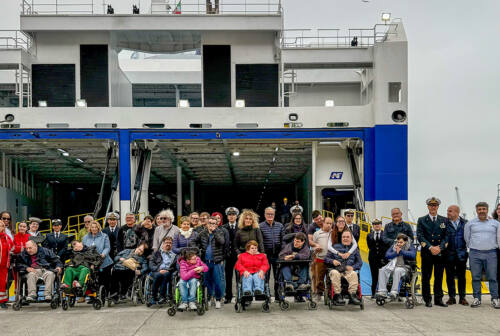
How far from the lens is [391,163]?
726 inches

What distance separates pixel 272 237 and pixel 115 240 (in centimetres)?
275

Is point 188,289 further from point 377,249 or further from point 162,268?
point 377,249

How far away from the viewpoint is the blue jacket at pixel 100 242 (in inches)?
376

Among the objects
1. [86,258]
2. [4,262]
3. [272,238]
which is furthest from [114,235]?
[272,238]

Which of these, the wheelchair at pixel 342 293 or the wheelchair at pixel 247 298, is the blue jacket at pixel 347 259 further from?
the wheelchair at pixel 247 298

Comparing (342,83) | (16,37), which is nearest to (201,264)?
(16,37)

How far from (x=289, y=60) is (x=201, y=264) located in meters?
11.9

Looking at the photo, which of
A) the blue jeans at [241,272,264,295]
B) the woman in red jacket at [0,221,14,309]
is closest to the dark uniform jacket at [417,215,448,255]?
the blue jeans at [241,272,264,295]

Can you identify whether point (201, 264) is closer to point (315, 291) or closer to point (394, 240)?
point (315, 291)

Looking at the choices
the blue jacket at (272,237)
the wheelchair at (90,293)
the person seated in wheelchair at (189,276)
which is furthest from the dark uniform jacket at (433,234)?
the wheelchair at (90,293)

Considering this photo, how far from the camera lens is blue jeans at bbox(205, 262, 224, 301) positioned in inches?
364

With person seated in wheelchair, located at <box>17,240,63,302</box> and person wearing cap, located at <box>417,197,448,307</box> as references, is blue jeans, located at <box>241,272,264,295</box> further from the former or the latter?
person seated in wheelchair, located at <box>17,240,63,302</box>

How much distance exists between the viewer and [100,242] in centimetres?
968

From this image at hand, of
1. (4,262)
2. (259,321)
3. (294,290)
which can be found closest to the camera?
(259,321)
